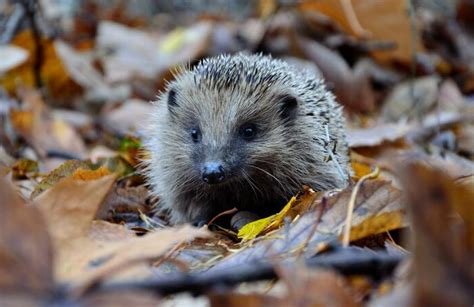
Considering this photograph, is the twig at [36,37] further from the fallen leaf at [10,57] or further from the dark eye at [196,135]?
the dark eye at [196,135]

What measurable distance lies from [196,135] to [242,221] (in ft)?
2.44

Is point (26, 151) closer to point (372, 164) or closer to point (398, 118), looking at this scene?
point (372, 164)

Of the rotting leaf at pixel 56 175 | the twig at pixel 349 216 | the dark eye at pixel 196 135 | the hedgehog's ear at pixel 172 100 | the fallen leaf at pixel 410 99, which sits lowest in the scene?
the fallen leaf at pixel 410 99

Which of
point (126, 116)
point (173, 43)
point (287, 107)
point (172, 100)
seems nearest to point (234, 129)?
point (287, 107)

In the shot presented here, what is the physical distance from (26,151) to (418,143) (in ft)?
10.6

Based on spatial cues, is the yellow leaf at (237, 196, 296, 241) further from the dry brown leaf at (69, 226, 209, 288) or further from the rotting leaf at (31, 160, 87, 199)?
the rotting leaf at (31, 160, 87, 199)

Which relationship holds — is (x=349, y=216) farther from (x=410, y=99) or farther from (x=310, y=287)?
(x=410, y=99)

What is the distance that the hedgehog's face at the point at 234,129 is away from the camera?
375 centimetres

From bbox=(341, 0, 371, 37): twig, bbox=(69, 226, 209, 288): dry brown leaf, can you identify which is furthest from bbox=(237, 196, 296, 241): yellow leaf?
bbox=(341, 0, 371, 37): twig

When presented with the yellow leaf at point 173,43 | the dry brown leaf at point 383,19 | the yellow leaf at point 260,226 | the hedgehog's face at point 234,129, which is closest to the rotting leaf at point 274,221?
the yellow leaf at point 260,226

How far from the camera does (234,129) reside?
3844 mm

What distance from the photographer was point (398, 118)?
23.4 feet

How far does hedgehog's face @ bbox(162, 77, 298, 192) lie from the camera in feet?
12.3

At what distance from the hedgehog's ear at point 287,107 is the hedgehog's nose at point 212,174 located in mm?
719
